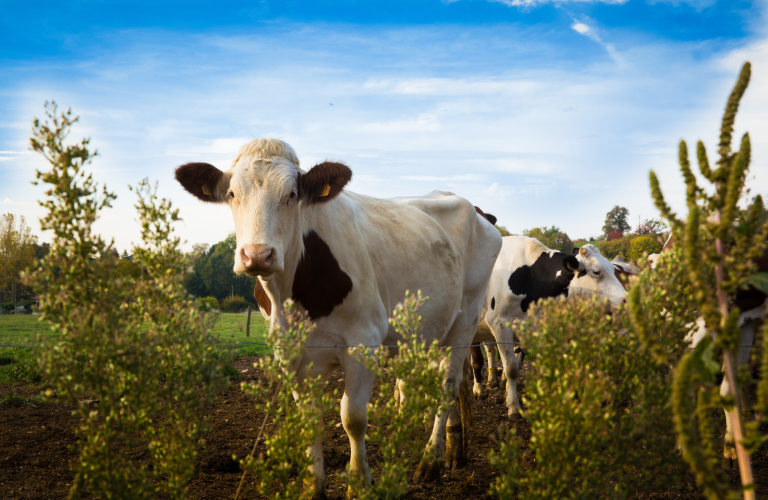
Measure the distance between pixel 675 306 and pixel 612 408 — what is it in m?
0.57

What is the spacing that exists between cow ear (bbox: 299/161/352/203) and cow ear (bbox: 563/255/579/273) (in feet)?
20.5

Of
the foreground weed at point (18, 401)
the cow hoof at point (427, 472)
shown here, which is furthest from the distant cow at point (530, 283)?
the foreground weed at point (18, 401)

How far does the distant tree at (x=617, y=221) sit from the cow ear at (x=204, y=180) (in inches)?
3825

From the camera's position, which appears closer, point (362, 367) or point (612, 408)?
point (612, 408)

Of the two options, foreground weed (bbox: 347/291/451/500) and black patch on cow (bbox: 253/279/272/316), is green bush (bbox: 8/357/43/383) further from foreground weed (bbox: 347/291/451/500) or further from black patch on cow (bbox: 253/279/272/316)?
foreground weed (bbox: 347/291/451/500)

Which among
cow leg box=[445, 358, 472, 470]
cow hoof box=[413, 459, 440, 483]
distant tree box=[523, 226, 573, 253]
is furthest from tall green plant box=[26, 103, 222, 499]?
distant tree box=[523, 226, 573, 253]

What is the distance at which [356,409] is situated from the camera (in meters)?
3.71

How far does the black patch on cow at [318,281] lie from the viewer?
3.77 m

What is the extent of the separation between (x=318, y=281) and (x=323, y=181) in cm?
72

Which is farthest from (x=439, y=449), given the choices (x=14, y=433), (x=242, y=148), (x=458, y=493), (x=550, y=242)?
(x=550, y=242)

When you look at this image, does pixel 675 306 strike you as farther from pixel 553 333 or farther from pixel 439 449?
pixel 439 449

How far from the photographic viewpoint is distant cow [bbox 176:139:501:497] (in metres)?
3.36

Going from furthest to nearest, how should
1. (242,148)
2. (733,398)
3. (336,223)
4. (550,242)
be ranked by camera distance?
(550,242) < (336,223) < (242,148) < (733,398)

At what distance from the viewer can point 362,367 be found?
12.3 feet
